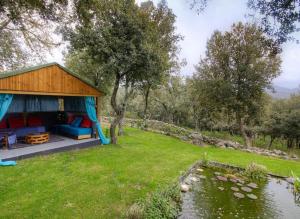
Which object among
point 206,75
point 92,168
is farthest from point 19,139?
point 206,75

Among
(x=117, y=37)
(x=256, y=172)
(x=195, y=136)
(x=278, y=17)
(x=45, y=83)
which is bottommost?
(x=256, y=172)

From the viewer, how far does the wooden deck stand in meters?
7.77

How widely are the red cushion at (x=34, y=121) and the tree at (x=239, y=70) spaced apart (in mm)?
11651

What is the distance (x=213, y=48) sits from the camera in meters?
15.6

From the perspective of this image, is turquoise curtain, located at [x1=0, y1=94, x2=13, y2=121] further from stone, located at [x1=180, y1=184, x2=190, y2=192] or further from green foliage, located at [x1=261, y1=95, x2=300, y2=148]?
green foliage, located at [x1=261, y1=95, x2=300, y2=148]

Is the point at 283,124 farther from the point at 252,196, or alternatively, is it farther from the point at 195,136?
the point at 252,196

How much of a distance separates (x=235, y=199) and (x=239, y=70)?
423 inches

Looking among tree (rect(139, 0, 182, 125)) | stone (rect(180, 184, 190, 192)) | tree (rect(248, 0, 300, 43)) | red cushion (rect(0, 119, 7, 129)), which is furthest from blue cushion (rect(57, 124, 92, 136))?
tree (rect(248, 0, 300, 43))

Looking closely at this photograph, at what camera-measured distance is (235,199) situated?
6234mm

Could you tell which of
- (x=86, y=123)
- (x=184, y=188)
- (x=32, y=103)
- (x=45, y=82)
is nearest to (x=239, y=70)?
(x=184, y=188)

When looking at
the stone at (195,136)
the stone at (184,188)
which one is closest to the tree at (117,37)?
the stone at (184,188)

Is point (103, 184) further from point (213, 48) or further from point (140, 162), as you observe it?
point (213, 48)

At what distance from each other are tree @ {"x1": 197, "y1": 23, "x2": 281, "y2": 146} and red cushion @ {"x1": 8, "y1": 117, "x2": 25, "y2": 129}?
12.4 meters

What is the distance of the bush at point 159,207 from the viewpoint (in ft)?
14.3
